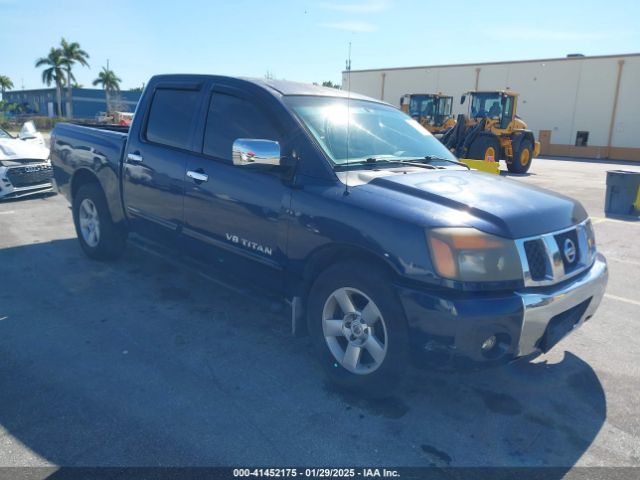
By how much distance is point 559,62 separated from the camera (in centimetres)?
3756

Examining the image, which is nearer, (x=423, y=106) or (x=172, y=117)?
(x=172, y=117)

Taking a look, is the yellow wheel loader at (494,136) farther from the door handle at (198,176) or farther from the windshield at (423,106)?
the door handle at (198,176)

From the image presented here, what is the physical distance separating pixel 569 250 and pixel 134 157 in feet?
12.3

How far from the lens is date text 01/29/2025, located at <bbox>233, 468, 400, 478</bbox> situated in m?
2.51

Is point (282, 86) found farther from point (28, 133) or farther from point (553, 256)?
point (28, 133)

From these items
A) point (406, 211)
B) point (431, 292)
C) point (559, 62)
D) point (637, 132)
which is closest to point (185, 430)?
point (431, 292)

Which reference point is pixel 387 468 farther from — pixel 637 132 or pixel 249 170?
pixel 637 132

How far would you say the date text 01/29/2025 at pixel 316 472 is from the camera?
2.51 meters

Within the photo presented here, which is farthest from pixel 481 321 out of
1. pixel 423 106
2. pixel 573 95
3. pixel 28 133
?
pixel 573 95

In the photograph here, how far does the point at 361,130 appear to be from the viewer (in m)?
3.93

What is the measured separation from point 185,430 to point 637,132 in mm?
39113

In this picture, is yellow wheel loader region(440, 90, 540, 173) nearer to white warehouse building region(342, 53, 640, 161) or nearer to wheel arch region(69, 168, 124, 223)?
wheel arch region(69, 168, 124, 223)

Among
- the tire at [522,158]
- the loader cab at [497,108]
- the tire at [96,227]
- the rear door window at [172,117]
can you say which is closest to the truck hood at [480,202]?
the rear door window at [172,117]

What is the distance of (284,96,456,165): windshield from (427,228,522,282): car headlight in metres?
1.02
